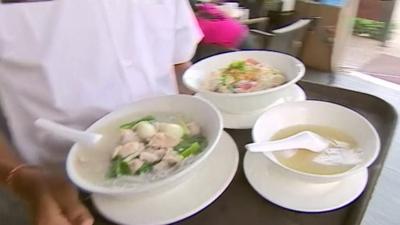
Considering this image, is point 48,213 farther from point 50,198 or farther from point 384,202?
point 384,202

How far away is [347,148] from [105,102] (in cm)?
45

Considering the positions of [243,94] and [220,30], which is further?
[220,30]

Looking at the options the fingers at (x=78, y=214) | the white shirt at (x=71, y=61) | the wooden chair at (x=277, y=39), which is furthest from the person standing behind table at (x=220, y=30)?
the fingers at (x=78, y=214)

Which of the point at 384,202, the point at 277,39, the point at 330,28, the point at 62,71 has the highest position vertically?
the point at 62,71

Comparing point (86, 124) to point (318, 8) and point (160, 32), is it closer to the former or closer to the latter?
point (160, 32)

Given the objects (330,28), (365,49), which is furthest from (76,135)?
(365,49)

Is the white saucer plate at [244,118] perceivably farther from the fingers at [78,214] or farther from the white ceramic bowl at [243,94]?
the fingers at [78,214]

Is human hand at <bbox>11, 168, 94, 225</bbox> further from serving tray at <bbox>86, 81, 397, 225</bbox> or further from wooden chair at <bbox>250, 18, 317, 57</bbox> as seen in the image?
wooden chair at <bbox>250, 18, 317, 57</bbox>

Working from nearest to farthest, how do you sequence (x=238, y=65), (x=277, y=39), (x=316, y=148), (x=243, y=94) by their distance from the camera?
1. (x=316, y=148)
2. (x=243, y=94)
3. (x=238, y=65)
4. (x=277, y=39)

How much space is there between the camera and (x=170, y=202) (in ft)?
2.00

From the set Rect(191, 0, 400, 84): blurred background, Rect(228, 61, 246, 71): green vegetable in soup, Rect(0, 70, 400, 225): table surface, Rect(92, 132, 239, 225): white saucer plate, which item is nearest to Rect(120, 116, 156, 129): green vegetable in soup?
Rect(92, 132, 239, 225): white saucer plate

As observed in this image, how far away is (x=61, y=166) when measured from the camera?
757mm

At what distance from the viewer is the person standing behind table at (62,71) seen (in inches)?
25.4

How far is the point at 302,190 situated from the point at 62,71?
46cm
